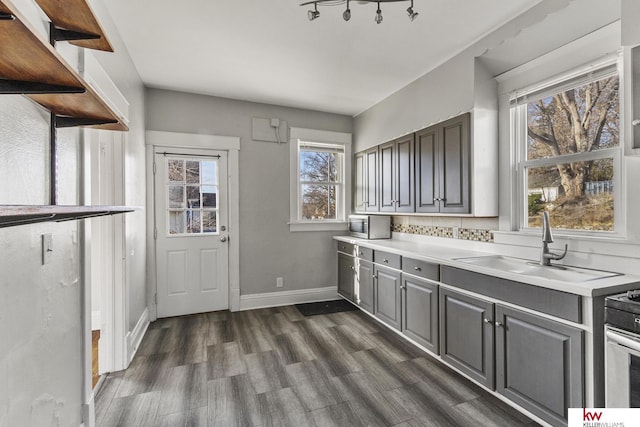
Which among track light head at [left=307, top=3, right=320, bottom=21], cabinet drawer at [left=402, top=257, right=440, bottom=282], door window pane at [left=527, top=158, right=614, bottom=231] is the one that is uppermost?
track light head at [left=307, top=3, right=320, bottom=21]

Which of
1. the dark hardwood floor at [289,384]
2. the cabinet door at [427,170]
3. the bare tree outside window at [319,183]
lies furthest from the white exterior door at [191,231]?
the cabinet door at [427,170]

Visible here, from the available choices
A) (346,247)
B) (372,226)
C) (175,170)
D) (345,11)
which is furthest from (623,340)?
(175,170)

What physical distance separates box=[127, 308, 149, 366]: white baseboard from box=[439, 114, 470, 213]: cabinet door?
9.95ft

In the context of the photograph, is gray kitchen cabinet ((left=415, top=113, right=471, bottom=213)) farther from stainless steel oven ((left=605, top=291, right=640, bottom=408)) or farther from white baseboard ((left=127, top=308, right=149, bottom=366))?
white baseboard ((left=127, top=308, right=149, bottom=366))

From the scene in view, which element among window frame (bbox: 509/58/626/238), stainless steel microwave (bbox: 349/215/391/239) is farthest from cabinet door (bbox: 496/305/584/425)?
stainless steel microwave (bbox: 349/215/391/239)

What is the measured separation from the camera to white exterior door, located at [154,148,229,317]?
12.0ft

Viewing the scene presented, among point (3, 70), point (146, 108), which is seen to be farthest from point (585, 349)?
A: point (146, 108)

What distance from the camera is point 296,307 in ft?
13.3

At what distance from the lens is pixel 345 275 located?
13.7ft

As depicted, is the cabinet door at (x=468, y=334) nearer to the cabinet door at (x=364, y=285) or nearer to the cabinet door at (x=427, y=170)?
the cabinet door at (x=427, y=170)

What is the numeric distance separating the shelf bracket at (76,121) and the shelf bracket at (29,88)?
1.48 feet

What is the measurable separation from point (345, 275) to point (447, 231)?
4.93ft

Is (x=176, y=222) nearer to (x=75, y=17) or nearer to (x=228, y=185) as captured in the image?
(x=228, y=185)

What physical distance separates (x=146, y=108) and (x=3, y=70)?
3.02 metres
